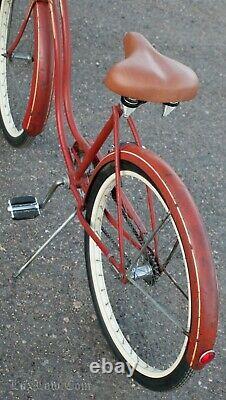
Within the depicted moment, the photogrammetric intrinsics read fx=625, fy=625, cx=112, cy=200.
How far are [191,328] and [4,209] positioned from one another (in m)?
1.22

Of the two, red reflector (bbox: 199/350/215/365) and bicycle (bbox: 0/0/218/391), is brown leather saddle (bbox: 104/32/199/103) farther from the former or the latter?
red reflector (bbox: 199/350/215/365)

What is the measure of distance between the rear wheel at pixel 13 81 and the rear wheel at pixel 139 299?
1.96 ft

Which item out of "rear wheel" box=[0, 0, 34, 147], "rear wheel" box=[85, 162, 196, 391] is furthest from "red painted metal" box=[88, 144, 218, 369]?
"rear wheel" box=[0, 0, 34, 147]

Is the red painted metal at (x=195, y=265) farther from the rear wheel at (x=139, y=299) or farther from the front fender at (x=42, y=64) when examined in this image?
the front fender at (x=42, y=64)

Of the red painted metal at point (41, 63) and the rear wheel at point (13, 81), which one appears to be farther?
the rear wheel at point (13, 81)

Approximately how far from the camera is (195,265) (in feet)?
5.18

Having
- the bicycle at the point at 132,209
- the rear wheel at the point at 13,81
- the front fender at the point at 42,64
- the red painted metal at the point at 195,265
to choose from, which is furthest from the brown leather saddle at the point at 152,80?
the rear wheel at the point at 13,81

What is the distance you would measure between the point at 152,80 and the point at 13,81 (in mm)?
1668

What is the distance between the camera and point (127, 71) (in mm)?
1690

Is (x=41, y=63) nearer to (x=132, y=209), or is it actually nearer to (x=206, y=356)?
(x=132, y=209)

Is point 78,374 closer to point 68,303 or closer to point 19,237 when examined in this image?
point 68,303

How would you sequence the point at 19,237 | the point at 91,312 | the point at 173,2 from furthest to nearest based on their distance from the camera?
1. the point at 173,2
2. the point at 19,237
3. the point at 91,312

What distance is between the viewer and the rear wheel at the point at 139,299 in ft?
6.35

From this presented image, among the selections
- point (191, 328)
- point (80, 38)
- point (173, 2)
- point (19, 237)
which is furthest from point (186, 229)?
point (173, 2)
